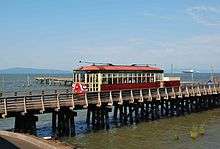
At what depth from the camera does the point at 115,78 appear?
43250mm

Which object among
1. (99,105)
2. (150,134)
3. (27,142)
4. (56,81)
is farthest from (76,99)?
(56,81)

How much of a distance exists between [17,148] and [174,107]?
31.5m

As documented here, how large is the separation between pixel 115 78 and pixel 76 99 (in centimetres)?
886

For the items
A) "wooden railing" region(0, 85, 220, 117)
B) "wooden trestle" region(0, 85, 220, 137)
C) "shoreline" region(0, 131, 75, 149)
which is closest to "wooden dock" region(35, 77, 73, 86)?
"wooden trestle" region(0, 85, 220, 137)

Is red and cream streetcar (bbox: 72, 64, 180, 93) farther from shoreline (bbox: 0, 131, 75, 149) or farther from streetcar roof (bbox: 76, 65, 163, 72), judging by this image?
shoreline (bbox: 0, 131, 75, 149)

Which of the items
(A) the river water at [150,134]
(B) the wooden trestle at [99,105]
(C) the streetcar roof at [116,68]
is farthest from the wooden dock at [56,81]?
(A) the river water at [150,134]

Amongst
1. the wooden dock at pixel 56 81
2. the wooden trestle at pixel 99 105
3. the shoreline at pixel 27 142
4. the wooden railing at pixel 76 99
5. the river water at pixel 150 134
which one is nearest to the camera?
the shoreline at pixel 27 142

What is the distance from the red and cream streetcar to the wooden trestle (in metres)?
1.96

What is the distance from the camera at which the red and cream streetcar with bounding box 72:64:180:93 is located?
40.8m

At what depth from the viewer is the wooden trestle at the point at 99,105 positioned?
31094mm

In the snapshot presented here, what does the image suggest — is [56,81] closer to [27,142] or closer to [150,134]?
[150,134]

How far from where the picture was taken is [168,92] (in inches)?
1847

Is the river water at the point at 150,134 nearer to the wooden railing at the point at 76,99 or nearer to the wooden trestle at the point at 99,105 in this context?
the wooden trestle at the point at 99,105

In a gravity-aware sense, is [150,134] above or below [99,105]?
below
